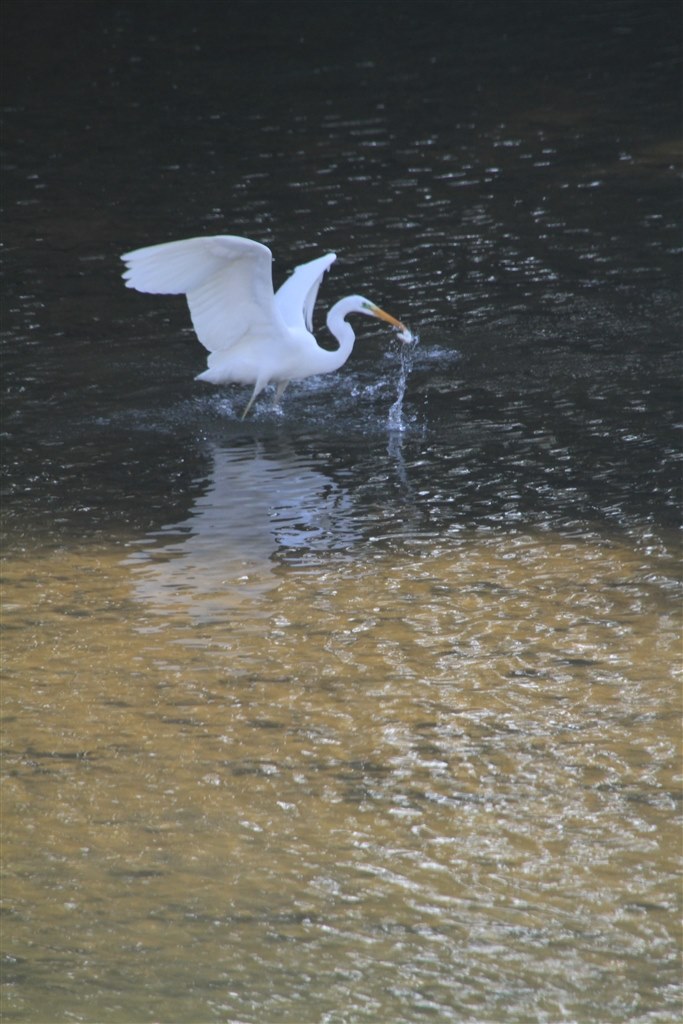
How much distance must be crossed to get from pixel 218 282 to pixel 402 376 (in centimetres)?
111

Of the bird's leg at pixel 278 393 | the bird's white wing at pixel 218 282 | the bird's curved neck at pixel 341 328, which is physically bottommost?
the bird's leg at pixel 278 393

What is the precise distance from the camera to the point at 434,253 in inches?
341

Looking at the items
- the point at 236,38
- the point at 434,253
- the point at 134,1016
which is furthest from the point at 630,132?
the point at 134,1016

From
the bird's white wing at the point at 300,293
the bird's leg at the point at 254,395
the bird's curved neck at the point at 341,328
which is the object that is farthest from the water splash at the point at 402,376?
the bird's leg at the point at 254,395

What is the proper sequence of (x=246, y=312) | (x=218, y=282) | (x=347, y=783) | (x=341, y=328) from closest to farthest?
(x=347, y=783) < (x=218, y=282) < (x=246, y=312) < (x=341, y=328)

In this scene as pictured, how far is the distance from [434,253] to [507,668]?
4.61 metres

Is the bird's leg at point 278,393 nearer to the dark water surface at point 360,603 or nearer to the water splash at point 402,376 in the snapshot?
the dark water surface at point 360,603

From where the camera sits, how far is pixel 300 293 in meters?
7.12

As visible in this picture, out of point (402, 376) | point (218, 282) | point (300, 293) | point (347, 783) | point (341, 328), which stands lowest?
point (347, 783)

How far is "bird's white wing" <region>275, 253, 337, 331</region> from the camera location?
278 inches

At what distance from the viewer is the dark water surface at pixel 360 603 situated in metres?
3.34

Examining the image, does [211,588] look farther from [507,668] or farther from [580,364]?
[580,364]

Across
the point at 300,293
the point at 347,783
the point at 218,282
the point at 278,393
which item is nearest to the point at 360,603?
the point at 347,783

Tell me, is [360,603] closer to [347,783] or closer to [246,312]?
[347,783]
